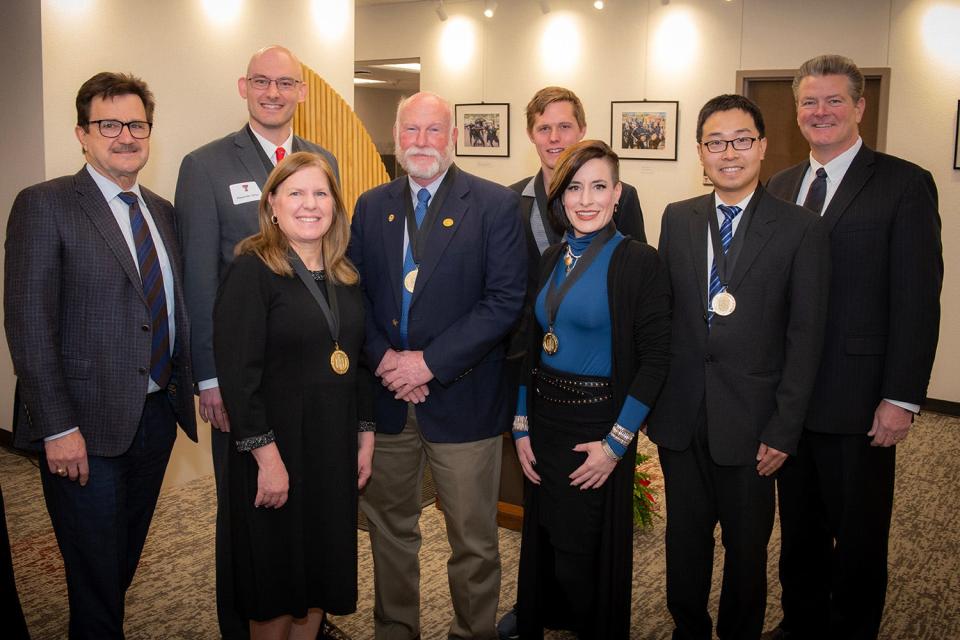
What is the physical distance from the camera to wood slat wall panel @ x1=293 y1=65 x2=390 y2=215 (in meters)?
5.09

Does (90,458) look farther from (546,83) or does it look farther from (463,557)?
(546,83)

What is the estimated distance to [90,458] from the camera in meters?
2.54

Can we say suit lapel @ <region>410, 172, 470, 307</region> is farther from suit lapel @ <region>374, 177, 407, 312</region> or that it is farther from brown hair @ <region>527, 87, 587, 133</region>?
brown hair @ <region>527, 87, 587, 133</region>

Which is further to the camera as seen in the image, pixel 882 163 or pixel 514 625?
pixel 514 625

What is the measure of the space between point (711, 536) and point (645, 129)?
6.22 metres

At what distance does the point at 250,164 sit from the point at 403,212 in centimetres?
71

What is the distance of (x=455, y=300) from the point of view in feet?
9.10

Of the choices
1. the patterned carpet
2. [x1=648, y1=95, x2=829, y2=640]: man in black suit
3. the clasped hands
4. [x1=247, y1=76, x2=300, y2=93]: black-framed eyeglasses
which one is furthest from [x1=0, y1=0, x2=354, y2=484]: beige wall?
[x1=648, y1=95, x2=829, y2=640]: man in black suit

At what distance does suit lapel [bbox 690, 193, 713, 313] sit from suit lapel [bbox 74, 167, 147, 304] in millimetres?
1802

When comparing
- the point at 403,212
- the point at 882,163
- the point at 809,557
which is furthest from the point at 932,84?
the point at 403,212

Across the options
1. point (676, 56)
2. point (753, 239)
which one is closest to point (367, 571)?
point (753, 239)

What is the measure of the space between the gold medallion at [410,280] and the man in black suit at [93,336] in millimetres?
818

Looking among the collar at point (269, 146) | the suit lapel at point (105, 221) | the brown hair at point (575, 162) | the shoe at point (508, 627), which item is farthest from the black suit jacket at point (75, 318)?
the shoe at point (508, 627)

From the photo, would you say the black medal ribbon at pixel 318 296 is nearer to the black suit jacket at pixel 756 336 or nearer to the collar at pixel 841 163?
the black suit jacket at pixel 756 336
